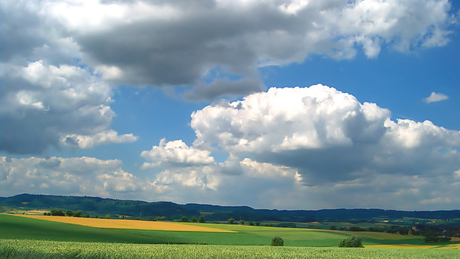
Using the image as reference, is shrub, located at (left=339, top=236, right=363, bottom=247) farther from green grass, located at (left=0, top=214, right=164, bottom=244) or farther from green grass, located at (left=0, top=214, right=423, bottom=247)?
green grass, located at (left=0, top=214, right=164, bottom=244)

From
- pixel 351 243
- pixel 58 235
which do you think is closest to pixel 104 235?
pixel 58 235

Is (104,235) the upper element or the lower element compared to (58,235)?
lower

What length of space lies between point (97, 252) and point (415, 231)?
12599 centimetres

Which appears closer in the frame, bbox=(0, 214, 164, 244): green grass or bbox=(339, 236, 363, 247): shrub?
bbox=(0, 214, 164, 244): green grass

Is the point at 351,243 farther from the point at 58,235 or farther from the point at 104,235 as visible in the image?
the point at 58,235

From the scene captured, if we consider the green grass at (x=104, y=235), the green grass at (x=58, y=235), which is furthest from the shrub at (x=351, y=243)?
the green grass at (x=58, y=235)

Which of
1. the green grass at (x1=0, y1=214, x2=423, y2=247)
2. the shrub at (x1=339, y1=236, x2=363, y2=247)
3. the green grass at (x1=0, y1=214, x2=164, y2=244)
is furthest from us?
the shrub at (x1=339, y1=236, x2=363, y2=247)

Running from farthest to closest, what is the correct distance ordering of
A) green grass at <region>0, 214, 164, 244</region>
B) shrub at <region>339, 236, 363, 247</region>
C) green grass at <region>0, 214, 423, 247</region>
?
shrub at <region>339, 236, 363, 247</region> → green grass at <region>0, 214, 423, 247</region> → green grass at <region>0, 214, 164, 244</region>

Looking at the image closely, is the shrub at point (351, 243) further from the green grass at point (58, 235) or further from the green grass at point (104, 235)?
the green grass at point (58, 235)

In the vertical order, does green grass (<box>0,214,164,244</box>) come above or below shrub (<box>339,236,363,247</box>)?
above

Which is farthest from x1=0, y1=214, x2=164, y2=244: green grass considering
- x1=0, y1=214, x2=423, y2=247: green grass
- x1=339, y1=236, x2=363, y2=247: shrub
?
x1=339, y1=236, x2=363, y2=247: shrub

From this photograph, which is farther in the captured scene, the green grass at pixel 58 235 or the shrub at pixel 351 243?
the shrub at pixel 351 243

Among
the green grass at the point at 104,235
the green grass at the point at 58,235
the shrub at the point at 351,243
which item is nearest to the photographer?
the green grass at the point at 58,235

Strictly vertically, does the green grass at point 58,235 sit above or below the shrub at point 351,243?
above
